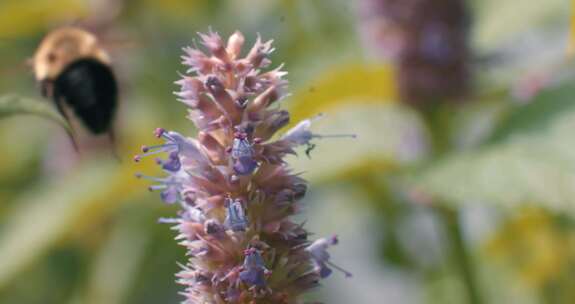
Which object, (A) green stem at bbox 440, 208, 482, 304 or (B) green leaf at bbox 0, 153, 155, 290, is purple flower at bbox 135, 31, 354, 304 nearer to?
(A) green stem at bbox 440, 208, 482, 304

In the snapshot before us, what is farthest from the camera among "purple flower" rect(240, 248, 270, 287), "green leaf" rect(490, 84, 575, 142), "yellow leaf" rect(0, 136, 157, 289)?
"yellow leaf" rect(0, 136, 157, 289)

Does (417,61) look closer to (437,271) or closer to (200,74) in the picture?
Result: (437,271)

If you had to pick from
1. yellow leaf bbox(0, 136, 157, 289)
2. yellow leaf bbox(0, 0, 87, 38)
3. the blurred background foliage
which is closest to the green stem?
the blurred background foliage

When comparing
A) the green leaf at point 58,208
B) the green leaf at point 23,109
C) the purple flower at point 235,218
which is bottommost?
the green leaf at point 58,208

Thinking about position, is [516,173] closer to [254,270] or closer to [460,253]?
[460,253]

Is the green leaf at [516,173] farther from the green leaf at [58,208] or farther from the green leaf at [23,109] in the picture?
the green leaf at [23,109]

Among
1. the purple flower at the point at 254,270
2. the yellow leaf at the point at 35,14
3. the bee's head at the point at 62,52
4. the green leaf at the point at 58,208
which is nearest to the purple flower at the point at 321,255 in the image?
the purple flower at the point at 254,270
